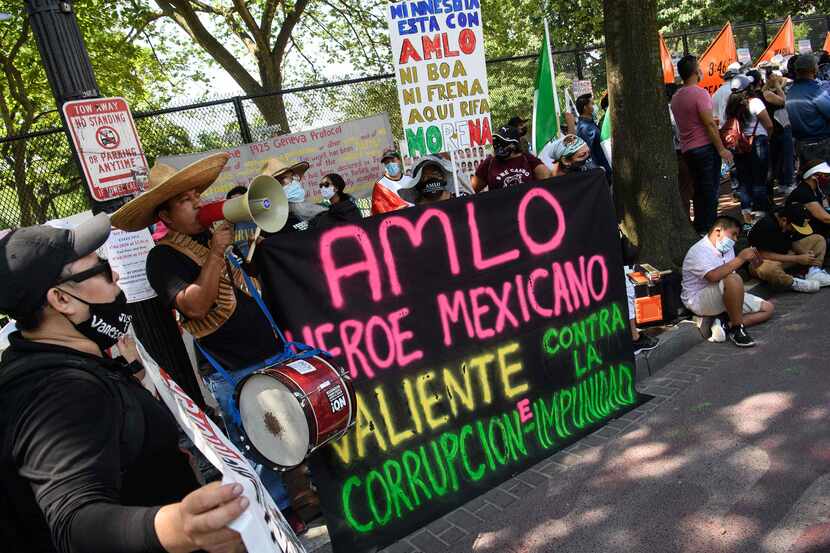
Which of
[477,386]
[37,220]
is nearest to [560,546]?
[477,386]

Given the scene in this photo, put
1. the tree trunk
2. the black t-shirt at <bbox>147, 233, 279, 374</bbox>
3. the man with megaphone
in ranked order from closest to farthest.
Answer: the man with megaphone
the black t-shirt at <bbox>147, 233, 279, 374</bbox>
the tree trunk

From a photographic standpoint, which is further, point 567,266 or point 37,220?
point 37,220

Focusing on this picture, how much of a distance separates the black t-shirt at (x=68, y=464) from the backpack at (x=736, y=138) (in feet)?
26.3

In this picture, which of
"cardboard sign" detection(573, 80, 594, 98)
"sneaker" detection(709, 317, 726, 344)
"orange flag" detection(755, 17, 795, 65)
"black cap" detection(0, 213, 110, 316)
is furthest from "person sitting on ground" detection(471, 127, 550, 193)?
"orange flag" detection(755, 17, 795, 65)

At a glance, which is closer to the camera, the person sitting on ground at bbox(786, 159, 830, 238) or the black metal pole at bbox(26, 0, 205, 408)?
the black metal pole at bbox(26, 0, 205, 408)

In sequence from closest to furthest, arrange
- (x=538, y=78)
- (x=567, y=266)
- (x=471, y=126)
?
1. (x=567, y=266)
2. (x=471, y=126)
3. (x=538, y=78)

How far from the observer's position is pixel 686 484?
3.12 metres

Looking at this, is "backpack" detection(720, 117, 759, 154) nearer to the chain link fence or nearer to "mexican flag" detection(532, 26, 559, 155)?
the chain link fence

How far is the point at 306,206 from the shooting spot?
4.64 meters

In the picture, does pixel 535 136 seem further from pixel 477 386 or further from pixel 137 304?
pixel 137 304

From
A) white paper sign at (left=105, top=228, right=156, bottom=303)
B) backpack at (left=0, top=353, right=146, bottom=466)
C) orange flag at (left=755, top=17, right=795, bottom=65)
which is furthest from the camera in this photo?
orange flag at (left=755, top=17, right=795, bottom=65)

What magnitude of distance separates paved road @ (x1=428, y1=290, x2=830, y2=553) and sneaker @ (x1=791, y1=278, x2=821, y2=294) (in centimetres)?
156

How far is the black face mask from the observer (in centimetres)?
167

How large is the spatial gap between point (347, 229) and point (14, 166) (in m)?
4.39
